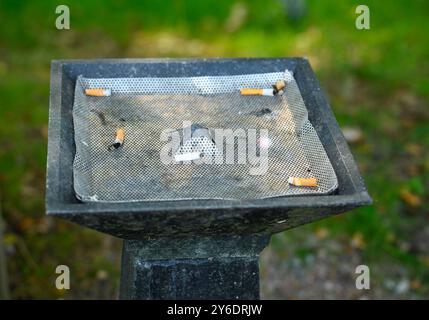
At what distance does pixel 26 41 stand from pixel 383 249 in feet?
12.8

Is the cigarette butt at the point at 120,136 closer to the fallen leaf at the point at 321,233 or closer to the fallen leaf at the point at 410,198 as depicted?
the fallen leaf at the point at 321,233

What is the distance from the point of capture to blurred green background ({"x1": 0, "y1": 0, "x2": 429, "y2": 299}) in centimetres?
454

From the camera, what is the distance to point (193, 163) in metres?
2.71

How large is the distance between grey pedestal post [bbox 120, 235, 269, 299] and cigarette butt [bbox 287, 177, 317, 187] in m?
0.36

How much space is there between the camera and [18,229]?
4750 mm

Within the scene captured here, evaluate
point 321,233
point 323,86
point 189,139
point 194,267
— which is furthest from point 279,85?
point 323,86

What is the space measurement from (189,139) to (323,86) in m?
3.61

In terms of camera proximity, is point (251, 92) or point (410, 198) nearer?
point (251, 92)

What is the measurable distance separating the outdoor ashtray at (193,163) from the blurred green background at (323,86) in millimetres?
1540

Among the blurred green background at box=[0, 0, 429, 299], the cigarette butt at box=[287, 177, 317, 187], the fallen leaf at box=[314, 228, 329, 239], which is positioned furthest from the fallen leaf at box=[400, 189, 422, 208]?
the cigarette butt at box=[287, 177, 317, 187]

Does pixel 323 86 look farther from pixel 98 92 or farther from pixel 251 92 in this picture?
pixel 98 92

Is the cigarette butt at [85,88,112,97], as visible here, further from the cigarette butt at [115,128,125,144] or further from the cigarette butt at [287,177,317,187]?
the cigarette butt at [287,177,317,187]

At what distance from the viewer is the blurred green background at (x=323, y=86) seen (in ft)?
14.9

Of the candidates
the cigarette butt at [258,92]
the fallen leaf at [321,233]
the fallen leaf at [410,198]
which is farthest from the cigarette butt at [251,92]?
the fallen leaf at [410,198]
